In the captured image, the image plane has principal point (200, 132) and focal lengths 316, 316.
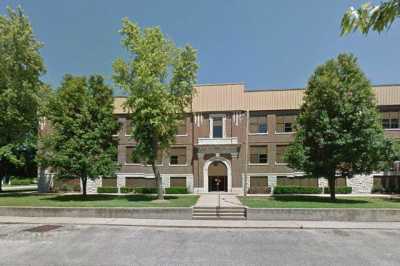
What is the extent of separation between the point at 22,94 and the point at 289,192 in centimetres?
2822

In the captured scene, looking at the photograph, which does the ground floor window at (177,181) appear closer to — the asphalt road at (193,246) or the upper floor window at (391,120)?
the asphalt road at (193,246)

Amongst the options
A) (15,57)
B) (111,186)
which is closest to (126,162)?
(111,186)

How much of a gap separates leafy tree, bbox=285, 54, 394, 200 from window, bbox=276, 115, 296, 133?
12761 millimetres

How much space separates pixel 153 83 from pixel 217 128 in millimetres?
16414

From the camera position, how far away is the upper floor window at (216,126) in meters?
37.4

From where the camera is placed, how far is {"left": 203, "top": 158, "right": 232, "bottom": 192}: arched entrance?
121 ft

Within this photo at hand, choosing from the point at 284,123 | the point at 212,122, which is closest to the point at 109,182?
the point at 212,122

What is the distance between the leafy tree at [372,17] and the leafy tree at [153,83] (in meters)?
19.8

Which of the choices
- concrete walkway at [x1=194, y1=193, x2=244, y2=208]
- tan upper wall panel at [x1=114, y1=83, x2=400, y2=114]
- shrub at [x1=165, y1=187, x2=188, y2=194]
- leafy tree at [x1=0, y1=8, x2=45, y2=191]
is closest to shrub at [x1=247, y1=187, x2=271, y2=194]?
shrub at [x1=165, y1=187, x2=188, y2=194]

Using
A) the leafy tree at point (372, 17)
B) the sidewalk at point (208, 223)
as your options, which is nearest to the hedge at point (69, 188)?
the sidewalk at point (208, 223)

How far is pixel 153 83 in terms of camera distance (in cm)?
2244

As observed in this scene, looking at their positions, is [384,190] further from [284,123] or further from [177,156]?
[177,156]

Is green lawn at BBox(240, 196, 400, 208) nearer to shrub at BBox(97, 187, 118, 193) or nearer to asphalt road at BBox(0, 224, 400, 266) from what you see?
asphalt road at BBox(0, 224, 400, 266)

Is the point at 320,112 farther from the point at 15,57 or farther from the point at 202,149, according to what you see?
the point at 15,57
